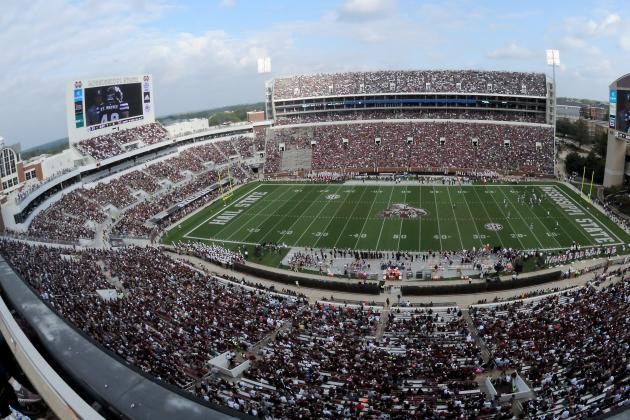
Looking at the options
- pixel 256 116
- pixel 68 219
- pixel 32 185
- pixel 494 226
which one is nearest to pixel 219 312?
pixel 68 219

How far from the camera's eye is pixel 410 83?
6544 cm

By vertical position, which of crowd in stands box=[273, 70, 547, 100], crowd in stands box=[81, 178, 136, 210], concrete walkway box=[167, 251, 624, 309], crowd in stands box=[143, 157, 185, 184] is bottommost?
concrete walkway box=[167, 251, 624, 309]

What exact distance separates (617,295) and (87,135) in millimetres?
42306

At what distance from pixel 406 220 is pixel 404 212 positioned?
187 centimetres

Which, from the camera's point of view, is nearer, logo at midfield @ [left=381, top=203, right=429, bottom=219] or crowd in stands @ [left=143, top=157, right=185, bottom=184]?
logo at midfield @ [left=381, top=203, right=429, bottom=219]

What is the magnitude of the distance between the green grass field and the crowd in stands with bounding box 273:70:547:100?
1977cm

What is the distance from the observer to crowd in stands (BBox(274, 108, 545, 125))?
59.5 metres

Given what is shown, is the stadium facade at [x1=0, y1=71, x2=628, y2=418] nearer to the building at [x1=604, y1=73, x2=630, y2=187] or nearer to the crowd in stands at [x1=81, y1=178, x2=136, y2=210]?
the crowd in stands at [x1=81, y1=178, x2=136, y2=210]

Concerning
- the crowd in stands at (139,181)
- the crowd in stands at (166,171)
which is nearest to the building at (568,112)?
the crowd in stands at (166,171)

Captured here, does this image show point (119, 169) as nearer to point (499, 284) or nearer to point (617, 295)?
point (499, 284)

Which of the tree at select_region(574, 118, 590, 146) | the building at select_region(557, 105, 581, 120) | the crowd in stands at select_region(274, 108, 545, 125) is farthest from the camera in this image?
the building at select_region(557, 105, 581, 120)

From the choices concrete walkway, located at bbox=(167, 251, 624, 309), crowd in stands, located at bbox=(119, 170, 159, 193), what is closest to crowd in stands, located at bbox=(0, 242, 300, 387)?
concrete walkway, located at bbox=(167, 251, 624, 309)

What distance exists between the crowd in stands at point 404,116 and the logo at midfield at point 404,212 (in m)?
24.2

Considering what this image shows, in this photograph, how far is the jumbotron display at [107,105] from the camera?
4559 cm
